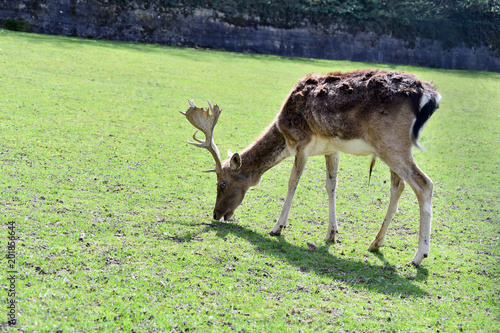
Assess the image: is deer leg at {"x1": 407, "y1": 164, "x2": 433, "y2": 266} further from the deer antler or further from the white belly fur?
the deer antler

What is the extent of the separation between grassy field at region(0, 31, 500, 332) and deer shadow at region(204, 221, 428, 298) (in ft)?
0.09

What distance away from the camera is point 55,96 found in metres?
13.9

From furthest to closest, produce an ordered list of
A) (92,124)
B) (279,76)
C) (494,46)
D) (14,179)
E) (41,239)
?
(494,46), (279,76), (92,124), (14,179), (41,239)

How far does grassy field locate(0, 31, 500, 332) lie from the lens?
520cm

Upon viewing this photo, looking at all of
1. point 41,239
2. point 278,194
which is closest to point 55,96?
point 278,194

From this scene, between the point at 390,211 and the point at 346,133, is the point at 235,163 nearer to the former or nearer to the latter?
the point at 346,133

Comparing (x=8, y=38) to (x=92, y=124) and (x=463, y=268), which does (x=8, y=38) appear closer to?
(x=92, y=124)

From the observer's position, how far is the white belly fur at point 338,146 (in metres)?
7.22

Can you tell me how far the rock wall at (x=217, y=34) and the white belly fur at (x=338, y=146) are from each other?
66.7 ft

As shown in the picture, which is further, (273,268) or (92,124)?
(92,124)

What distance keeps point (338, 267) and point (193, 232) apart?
2081 millimetres

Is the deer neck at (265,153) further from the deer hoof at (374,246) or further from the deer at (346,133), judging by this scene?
the deer hoof at (374,246)

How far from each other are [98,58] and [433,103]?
15.7m

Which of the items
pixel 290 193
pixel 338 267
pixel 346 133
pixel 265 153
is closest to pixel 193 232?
pixel 290 193
